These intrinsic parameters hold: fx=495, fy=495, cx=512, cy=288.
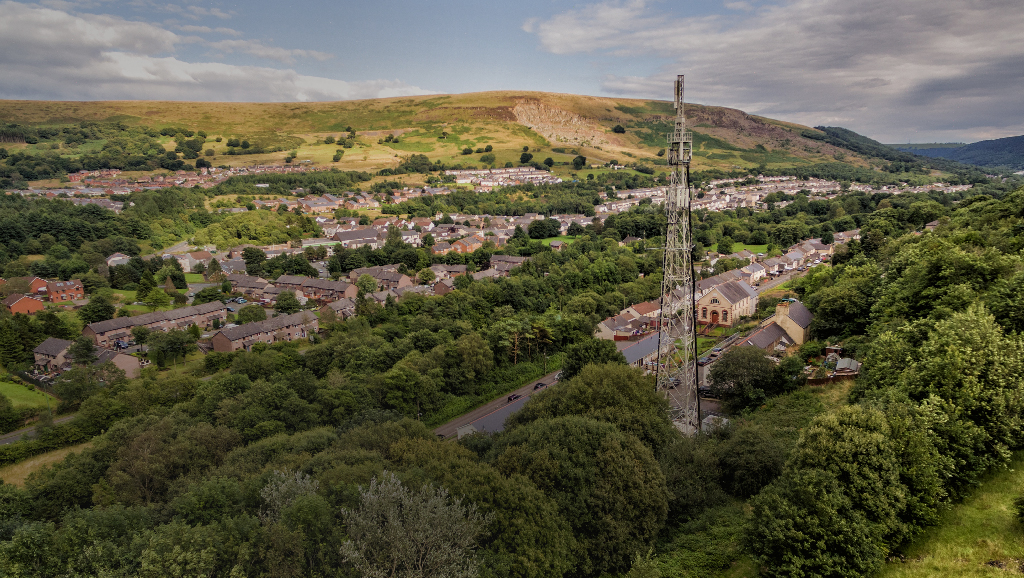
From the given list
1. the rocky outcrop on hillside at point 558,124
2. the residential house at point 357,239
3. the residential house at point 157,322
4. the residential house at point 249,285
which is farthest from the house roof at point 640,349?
the rocky outcrop on hillside at point 558,124

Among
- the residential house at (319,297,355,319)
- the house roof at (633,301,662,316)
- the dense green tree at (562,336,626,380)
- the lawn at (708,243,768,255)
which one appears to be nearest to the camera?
the dense green tree at (562,336,626,380)

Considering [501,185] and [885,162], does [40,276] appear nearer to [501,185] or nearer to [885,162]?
[501,185]

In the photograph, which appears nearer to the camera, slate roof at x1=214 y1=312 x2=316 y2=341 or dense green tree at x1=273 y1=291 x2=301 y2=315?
slate roof at x1=214 y1=312 x2=316 y2=341

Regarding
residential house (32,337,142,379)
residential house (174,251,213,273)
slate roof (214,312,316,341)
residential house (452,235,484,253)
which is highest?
residential house (452,235,484,253)

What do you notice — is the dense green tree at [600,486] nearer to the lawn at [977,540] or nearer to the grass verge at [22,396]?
the lawn at [977,540]

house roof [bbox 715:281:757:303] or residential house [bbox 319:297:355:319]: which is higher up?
house roof [bbox 715:281:757:303]

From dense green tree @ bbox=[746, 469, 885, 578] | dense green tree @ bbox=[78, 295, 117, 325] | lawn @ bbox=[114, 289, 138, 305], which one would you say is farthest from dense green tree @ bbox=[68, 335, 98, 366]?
dense green tree @ bbox=[746, 469, 885, 578]

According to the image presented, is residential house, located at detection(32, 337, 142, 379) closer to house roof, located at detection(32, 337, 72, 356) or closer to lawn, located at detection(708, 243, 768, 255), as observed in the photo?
house roof, located at detection(32, 337, 72, 356)

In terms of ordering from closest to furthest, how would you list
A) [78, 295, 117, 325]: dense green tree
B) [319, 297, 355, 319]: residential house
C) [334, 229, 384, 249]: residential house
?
[78, 295, 117, 325]: dense green tree → [319, 297, 355, 319]: residential house → [334, 229, 384, 249]: residential house
